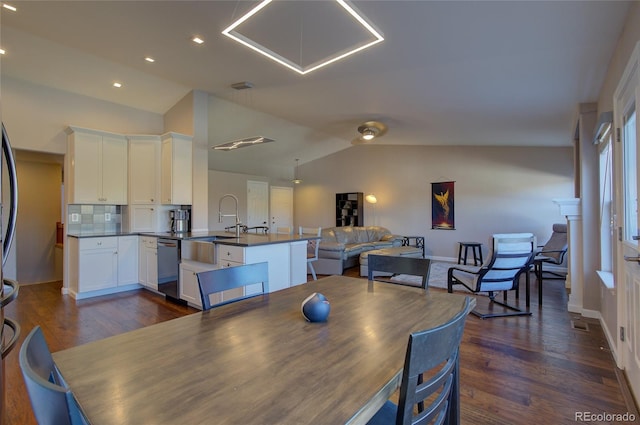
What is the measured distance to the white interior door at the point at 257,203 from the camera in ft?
29.6

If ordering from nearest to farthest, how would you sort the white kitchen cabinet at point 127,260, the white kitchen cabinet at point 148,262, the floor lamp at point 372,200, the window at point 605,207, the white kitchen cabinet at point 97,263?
the window at point 605,207 < the white kitchen cabinet at point 97,263 < the white kitchen cabinet at point 148,262 < the white kitchen cabinet at point 127,260 < the floor lamp at point 372,200

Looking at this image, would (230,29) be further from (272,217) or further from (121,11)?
(272,217)

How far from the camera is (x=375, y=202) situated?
343 inches

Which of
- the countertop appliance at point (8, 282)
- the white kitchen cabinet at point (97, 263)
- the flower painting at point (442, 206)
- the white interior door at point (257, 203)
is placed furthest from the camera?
the white interior door at point (257, 203)

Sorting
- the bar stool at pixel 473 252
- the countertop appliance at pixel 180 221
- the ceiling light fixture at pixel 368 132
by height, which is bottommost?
the bar stool at pixel 473 252

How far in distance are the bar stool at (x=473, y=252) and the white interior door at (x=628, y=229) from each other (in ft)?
14.7

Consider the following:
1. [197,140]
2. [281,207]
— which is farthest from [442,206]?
[197,140]

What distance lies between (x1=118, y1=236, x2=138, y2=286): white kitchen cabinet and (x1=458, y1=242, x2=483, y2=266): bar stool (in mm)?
6267

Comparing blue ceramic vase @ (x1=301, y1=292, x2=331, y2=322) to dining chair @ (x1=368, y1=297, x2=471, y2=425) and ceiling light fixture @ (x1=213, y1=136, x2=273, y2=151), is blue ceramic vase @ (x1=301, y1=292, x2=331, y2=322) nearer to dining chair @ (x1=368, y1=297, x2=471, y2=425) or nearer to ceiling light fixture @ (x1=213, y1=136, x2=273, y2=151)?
dining chair @ (x1=368, y1=297, x2=471, y2=425)

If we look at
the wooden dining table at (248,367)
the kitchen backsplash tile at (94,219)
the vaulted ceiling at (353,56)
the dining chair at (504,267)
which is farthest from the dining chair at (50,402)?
the kitchen backsplash tile at (94,219)

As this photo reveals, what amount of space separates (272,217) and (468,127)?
610 centimetres

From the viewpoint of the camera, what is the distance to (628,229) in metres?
2.12

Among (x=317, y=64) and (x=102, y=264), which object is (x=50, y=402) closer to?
(x=317, y=64)

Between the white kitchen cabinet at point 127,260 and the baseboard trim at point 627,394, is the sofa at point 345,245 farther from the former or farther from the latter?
the baseboard trim at point 627,394
